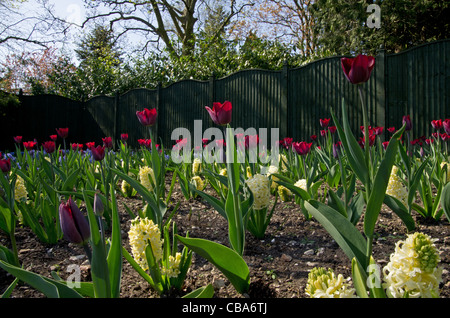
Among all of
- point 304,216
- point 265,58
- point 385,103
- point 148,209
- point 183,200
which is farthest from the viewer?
point 265,58

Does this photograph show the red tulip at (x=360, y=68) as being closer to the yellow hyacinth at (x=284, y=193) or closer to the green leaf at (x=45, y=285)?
the green leaf at (x=45, y=285)

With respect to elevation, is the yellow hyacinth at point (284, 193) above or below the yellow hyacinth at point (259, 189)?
below

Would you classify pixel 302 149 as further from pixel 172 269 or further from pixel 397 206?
pixel 172 269

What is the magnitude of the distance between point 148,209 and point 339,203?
0.81 m

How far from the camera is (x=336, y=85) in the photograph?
23.6 ft

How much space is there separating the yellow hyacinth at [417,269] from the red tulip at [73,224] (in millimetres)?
652

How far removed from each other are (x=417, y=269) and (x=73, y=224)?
70 cm

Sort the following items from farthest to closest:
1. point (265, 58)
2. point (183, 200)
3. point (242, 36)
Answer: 1. point (242, 36)
2. point (265, 58)
3. point (183, 200)

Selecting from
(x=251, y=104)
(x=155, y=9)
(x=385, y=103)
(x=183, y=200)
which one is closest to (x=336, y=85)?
(x=385, y=103)

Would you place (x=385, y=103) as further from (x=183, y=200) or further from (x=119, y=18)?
(x=119, y=18)

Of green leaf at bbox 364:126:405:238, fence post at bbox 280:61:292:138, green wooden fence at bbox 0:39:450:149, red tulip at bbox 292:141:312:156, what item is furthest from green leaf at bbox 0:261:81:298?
fence post at bbox 280:61:292:138

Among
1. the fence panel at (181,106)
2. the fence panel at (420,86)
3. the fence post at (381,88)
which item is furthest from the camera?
the fence panel at (181,106)

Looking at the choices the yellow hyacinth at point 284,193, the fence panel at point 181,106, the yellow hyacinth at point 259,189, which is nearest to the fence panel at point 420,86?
the fence panel at point 181,106

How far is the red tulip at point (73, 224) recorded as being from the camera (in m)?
0.78
